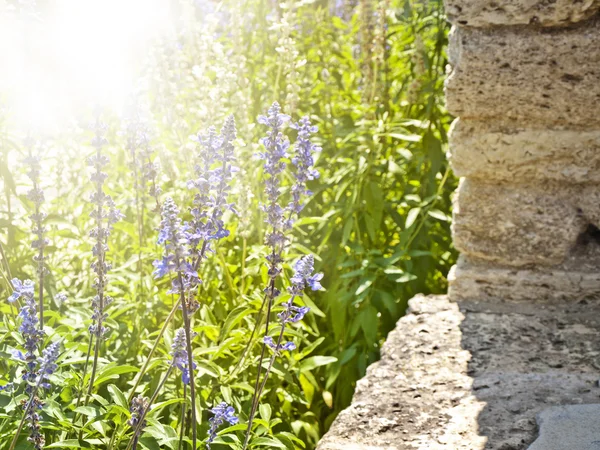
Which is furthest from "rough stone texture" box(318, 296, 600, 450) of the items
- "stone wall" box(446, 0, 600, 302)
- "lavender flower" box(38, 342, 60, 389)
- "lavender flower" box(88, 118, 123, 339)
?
"lavender flower" box(38, 342, 60, 389)

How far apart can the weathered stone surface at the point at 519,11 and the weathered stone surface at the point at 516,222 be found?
2.17 feet

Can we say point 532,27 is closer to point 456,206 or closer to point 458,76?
point 458,76

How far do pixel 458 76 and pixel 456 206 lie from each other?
1.89 ft

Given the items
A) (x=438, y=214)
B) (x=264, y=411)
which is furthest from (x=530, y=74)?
(x=264, y=411)

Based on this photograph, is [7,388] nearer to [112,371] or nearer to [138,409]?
[112,371]

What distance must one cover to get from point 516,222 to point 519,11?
2.75ft

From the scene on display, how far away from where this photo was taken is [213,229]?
2.03 metres

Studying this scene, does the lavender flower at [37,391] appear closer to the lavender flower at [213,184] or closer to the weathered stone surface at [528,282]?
the lavender flower at [213,184]

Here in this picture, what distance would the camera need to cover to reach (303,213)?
3.87 m

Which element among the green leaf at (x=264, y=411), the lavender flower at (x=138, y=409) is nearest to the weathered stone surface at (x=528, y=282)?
the green leaf at (x=264, y=411)

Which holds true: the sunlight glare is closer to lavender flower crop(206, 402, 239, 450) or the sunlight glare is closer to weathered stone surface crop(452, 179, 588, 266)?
lavender flower crop(206, 402, 239, 450)

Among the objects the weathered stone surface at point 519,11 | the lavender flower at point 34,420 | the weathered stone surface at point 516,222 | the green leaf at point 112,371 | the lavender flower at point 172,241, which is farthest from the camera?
the weathered stone surface at point 516,222

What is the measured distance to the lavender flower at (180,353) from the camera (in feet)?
6.41

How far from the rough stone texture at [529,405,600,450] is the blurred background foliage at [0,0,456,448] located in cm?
83
